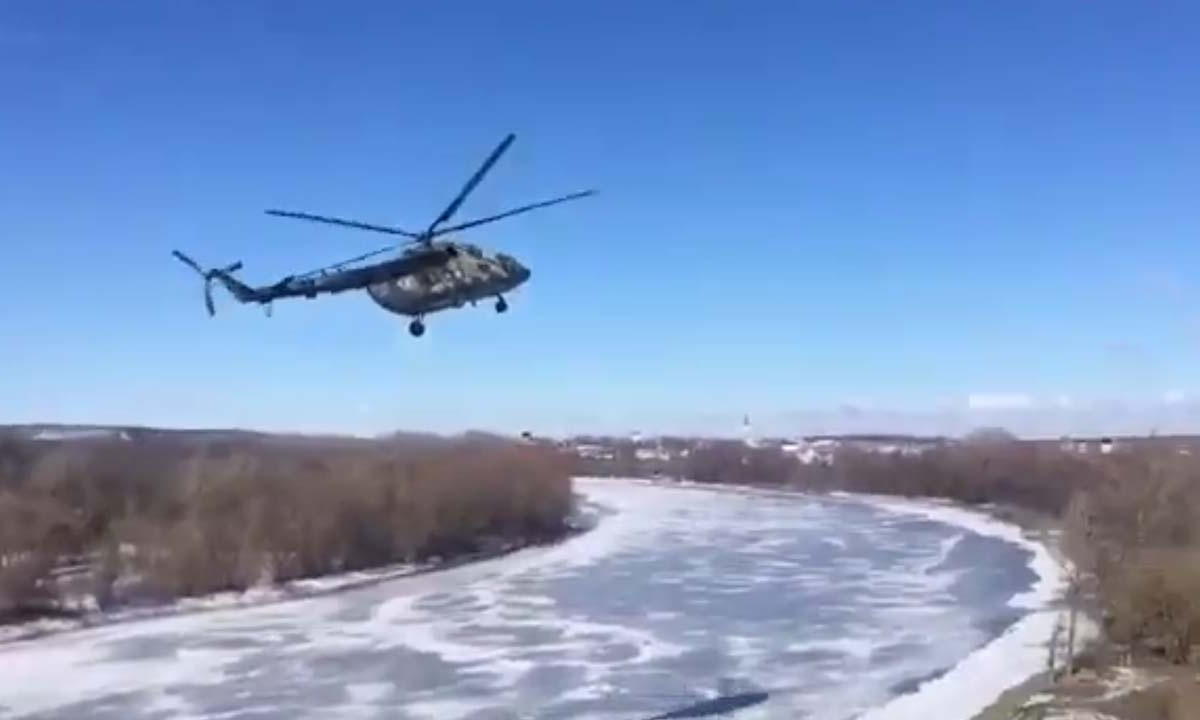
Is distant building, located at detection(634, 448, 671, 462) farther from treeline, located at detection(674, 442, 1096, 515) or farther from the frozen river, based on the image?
the frozen river

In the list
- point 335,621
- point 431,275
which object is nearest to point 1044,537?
point 335,621

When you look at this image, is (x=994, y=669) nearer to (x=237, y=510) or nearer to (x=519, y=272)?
(x=519, y=272)

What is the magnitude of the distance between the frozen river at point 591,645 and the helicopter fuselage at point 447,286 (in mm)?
5746

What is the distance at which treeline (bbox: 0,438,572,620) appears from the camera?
31.4 m

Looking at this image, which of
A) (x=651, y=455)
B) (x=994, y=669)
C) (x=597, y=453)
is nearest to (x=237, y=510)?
(x=994, y=669)

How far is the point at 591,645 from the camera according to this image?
76.2 ft

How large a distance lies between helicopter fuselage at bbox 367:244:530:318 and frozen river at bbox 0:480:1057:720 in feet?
18.9

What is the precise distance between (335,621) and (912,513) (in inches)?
1516

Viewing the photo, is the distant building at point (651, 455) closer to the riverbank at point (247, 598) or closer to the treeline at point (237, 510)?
the treeline at point (237, 510)

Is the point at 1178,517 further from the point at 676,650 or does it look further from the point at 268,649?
the point at 268,649

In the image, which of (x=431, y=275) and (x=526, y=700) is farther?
(x=526, y=700)

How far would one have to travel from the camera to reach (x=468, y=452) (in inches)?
2005

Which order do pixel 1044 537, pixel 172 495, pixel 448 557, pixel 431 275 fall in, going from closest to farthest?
pixel 431 275, pixel 172 495, pixel 448 557, pixel 1044 537

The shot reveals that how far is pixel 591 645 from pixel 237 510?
615 inches
